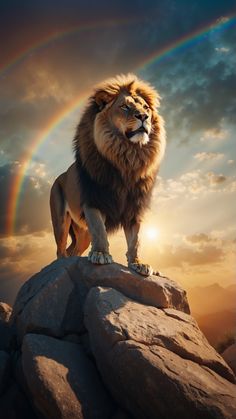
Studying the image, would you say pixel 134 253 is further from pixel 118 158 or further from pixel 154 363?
pixel 154 363

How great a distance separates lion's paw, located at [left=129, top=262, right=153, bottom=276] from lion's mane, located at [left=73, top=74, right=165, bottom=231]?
2.47 feet

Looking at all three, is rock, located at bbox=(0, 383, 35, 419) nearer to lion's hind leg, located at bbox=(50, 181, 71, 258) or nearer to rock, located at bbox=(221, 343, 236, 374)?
lion's hind leg, located at bbox=(50, 181, 71, 258)

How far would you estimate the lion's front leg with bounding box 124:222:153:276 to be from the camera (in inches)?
187

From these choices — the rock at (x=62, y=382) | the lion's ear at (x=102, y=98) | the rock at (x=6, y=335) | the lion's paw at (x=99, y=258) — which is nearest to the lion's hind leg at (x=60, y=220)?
the rock at (x=6, y=335)

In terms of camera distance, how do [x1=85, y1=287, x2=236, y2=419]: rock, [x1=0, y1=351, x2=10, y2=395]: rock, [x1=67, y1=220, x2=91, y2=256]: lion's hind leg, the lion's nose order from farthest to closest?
1. [x1=67, y1=220, x2=91, y2=256]: lion's hind leg
2. the lion's nose
3. [x1=0, y1=351, x2=10, y2=395]: rock
4. [x1=85, y1=287, x2=236, y2=419]: rock

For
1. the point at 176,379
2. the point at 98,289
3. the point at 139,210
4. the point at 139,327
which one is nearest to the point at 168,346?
the point at 139,327

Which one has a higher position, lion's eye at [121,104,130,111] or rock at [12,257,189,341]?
lion's eye at [121,104,130,111]

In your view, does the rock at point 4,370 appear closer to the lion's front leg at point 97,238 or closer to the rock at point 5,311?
the lion's front leg at point 97,238

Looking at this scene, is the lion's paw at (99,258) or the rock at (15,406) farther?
the lion's paw at (99,258)

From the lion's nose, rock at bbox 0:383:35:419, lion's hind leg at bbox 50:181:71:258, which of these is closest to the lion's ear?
the lion's nose

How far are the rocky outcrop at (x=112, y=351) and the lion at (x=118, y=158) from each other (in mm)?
431

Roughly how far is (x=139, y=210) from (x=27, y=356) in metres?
2.72

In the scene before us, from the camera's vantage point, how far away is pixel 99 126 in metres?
5.20

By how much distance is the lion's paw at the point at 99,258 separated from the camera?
455 centimetres
